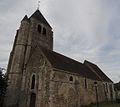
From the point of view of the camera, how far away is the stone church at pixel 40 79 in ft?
63.0

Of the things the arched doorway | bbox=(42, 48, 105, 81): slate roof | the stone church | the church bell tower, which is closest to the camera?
the stone church

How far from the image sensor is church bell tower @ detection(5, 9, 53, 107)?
73.6ft

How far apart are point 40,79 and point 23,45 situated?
27.9 feet

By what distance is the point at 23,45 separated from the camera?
25.6 meters

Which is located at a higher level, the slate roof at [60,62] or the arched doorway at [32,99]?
the slate roof at [60,62]

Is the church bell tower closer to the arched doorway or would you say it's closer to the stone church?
the stone church

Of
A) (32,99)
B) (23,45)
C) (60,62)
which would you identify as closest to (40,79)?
(32,99)

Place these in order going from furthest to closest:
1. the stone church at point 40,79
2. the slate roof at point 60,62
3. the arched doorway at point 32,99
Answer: the slate roof at point 60,62, the arched doorway at point 32,99, the stone church at point 40,79

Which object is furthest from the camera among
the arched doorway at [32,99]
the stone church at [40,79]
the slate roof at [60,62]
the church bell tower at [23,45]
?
the church bell tower at [23,45]

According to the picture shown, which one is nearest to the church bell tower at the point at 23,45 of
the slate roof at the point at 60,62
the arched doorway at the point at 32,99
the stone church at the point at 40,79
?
the stone church at the point at 40,79

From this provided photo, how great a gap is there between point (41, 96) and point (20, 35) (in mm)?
12998

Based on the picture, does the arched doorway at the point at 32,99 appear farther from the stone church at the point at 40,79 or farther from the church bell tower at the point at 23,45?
the church bell tower at the point at 23,45

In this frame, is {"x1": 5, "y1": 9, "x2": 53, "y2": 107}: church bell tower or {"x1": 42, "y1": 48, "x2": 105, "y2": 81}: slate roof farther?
{"x1": 5, "y1": 9, "x2": 53, "y2": 107}: church bell tower

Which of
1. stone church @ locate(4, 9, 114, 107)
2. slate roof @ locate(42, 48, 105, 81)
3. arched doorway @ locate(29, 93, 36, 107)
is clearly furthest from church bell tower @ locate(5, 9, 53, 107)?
slate roof @ locate(42, 48, 105, 81)
